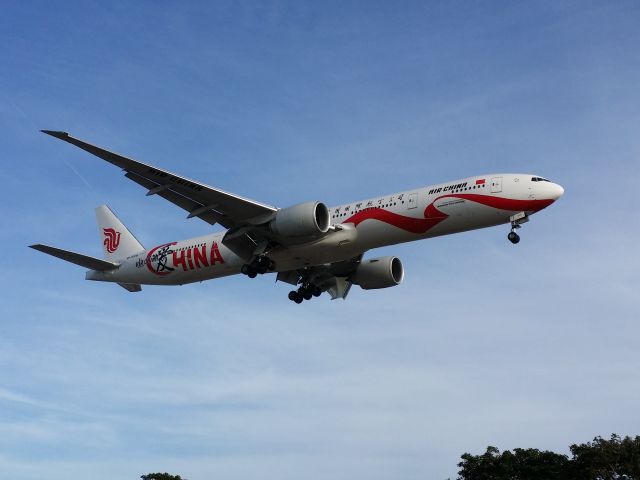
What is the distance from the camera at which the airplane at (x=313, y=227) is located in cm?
3766

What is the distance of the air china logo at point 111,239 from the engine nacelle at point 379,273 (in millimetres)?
15571

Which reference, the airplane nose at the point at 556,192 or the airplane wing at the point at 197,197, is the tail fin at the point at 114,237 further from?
the airplane nose at the point at 556,192

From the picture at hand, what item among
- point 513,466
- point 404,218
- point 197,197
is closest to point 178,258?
point 197,197

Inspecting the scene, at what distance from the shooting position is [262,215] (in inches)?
1630

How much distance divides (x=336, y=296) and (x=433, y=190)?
12121mm

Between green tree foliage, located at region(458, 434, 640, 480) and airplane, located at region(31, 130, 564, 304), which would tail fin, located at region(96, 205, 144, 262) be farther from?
green tree foliage, located at region(458, 434, 640, 480)

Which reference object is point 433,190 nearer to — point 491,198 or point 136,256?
point 491,198

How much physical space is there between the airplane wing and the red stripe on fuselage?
4.85 metres

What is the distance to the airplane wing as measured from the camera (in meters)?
39.1

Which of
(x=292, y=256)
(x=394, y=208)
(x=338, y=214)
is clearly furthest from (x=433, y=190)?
(x=292, y=256)

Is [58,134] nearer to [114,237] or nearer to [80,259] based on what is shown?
[80,259]

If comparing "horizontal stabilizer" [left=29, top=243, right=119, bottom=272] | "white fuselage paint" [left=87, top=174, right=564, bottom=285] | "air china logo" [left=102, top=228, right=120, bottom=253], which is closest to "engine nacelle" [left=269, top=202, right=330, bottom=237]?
"white fuselage paint" [left=87, top=174, right=564, bottom=285]

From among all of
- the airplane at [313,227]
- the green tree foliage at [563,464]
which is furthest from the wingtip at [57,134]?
the green tree foliage at [563,464]

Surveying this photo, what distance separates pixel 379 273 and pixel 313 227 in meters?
9.54
